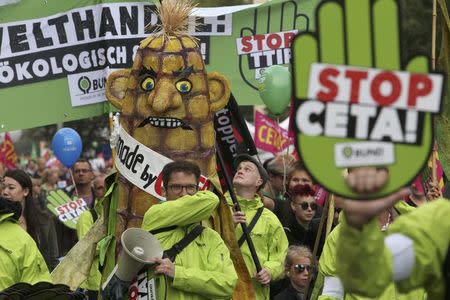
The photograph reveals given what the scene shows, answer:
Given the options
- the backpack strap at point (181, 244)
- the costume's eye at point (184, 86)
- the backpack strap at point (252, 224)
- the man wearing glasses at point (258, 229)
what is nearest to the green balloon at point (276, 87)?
the man wearing glasses at point (258, 229)

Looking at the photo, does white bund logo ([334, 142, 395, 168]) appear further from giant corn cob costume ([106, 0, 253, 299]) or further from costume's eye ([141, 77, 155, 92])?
costume's eye ([141, 77, 155, 92])

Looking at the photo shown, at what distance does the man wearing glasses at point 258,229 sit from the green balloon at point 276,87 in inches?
64.5

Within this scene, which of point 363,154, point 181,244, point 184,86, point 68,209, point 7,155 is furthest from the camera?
point 7,155

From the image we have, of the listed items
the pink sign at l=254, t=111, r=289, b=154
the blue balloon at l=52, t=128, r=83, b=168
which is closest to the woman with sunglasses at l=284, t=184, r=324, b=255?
the blue balloon at l=52, t=128, r=83, b=168

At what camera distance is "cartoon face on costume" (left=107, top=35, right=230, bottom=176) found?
8.86 meters

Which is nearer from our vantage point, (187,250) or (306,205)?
(187,250)

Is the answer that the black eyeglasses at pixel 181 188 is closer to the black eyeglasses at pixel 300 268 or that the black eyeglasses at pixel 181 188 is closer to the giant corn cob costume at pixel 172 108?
the giant corn cob costume at pixel 172 108

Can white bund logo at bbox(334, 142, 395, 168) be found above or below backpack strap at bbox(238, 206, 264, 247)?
above

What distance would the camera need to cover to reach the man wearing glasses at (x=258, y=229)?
30.5 feet

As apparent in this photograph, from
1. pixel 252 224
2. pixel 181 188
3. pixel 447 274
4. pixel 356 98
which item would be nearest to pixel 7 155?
pixel 252 224

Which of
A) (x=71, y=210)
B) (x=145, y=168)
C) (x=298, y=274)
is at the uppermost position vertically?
(x=145, y=168)

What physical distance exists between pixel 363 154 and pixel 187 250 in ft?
11.9

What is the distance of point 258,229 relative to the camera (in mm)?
9445

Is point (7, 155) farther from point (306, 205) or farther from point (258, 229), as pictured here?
point (258, 229)
